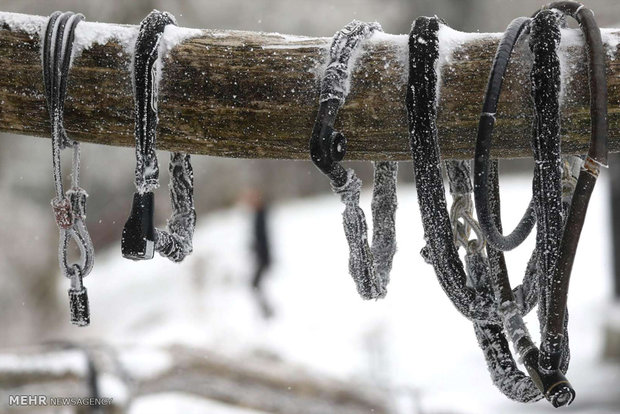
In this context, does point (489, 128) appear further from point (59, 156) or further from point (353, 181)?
point (59, 156)

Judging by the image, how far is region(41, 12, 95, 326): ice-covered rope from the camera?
1385 millimetres

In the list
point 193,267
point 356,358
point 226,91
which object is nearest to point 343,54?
point 226,91

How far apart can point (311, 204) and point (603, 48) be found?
14947 millimetres

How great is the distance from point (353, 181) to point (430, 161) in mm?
163

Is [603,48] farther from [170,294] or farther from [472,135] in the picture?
[170,294]

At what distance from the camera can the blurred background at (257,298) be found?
4.88 meters

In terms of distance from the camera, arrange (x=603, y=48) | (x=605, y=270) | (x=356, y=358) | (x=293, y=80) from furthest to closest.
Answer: (x=605, y=270), (x=356, y=358), (x=293, y=80), (x=603, y=48)

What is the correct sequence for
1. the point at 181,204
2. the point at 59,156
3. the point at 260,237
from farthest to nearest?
the point at 260,237, the point at 181,204, the point at 59,156

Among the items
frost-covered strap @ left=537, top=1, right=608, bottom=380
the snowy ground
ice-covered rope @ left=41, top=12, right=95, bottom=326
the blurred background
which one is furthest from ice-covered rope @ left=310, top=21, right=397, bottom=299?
the snowy ground

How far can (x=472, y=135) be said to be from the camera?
1.30 meters

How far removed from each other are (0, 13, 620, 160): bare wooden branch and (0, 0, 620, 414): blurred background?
3136mm

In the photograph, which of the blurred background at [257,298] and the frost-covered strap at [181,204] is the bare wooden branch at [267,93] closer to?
the frost-covered strap at [181,204]

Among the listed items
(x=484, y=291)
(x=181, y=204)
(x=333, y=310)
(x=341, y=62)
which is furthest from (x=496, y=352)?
(x=333, y=310)

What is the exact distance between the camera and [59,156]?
4.71 ft
